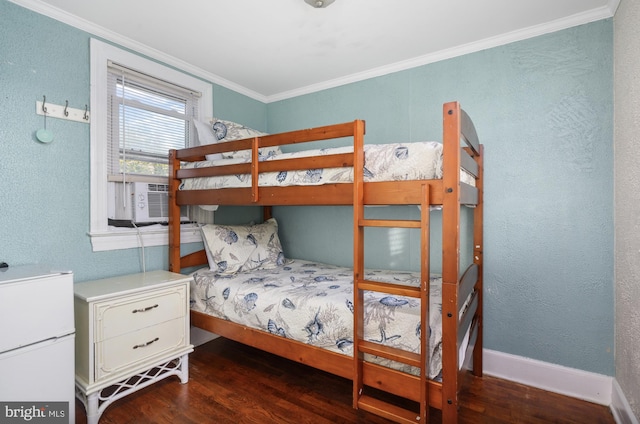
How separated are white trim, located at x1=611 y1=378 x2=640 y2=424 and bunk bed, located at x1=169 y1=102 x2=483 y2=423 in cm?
70

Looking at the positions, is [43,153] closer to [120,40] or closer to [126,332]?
[120,40]

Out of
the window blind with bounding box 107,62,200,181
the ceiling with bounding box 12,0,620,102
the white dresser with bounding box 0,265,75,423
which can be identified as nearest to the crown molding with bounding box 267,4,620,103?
the ceiling with bounding box 12,0,620,102

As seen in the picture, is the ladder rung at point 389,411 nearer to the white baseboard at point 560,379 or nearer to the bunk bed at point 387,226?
the bunk bed at point 387,226

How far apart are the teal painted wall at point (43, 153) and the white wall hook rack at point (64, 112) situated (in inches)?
1.1

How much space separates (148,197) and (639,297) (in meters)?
3.04

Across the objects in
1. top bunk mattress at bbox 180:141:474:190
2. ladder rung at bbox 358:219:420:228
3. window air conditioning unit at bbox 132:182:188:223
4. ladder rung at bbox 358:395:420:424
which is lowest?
ladder rung at bbox 358:395:420:424

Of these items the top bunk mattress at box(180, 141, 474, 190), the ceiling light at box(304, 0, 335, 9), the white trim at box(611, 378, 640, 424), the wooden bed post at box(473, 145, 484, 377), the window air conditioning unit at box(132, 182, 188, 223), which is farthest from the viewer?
the window air conditioning unit at box(132, 182, 188, 223)

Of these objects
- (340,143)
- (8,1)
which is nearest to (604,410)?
(340,143)

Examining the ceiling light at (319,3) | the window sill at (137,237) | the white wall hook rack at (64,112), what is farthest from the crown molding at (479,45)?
the white wall hook rack at (64,112)

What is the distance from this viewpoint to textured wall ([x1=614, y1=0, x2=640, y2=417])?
1565 millimetres

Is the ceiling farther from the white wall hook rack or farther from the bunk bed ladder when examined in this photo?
the bunk bed ladder

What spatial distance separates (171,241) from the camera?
8.17 ft

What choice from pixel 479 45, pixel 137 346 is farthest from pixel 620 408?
pixel 137 346

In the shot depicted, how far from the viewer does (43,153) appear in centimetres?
191
